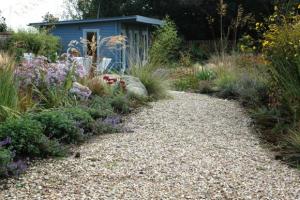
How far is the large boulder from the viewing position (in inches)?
324

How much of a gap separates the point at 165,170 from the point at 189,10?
69.8ft

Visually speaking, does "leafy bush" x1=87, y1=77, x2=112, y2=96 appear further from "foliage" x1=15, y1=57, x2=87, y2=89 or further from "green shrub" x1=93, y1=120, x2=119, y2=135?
"green shrub" x1=93, y1=120, x2=119, y2=135

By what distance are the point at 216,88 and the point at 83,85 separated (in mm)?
4149

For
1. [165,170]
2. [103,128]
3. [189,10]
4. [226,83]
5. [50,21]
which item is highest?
[189,10]

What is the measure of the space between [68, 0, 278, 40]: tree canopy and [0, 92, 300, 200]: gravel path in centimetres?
1781

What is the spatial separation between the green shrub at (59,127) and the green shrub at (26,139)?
1.25ft

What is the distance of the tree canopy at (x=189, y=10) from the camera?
23.4 meters

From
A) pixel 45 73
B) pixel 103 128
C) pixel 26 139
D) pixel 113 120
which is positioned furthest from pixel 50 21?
pixel 26 139

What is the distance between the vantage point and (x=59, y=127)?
195 inches

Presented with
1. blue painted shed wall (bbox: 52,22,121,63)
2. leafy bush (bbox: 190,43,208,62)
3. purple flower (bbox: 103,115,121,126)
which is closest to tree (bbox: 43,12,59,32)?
blue painted shed wall (bbox: 52,22,121,63)

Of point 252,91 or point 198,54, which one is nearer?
point 252,91

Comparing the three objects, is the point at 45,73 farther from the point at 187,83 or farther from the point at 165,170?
the point at 187,83

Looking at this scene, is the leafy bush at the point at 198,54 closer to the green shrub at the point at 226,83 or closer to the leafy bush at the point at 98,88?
the green shrub at the point at 226,83

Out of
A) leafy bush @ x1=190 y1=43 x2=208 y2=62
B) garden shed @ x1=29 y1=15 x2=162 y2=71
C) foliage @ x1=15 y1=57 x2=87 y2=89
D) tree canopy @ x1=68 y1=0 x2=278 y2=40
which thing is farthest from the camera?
tree canopy @ x1=68 y1=0 x2=278 y2=40
